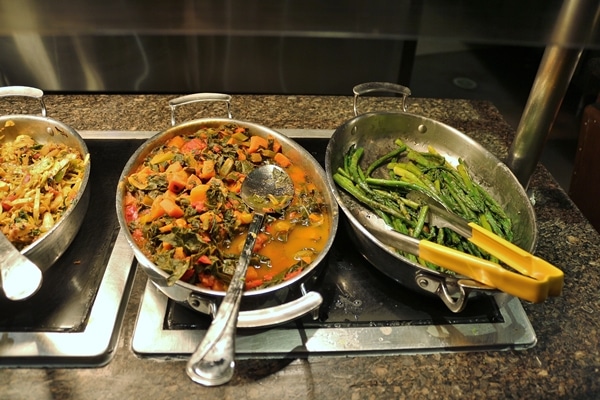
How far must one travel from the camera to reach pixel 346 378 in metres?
1.06

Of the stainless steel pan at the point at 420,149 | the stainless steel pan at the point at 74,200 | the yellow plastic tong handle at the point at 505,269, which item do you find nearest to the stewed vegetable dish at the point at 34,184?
the stainless steel pan at the point at 74,200

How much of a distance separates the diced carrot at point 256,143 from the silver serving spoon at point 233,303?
0.10 m

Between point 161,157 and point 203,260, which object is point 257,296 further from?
point 161,157

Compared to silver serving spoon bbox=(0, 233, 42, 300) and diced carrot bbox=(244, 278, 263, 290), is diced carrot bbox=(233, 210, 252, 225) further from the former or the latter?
silver serving spoon bbox=(0, 233, 42, 300)

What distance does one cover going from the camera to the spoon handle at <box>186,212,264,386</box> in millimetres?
834

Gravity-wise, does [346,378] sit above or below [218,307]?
below

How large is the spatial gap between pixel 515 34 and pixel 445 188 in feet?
2.43

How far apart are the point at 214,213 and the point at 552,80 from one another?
0.99 metres

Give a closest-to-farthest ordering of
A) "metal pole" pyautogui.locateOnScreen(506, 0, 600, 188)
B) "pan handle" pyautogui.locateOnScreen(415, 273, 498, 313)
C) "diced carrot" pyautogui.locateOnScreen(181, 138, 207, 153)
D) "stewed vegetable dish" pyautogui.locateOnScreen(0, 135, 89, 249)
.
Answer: "metal pole" pyautogui.locateOnScreen(506, 0, 600, 188) → "pan handle" pyautogui.locateOnScreen(415, 273, 498, 313) → "stewed vegetable dish" pyautogui.locateOnScreen(0, 135, 89, 249) → "diced carrot" pyautogui.locateOnScreen(181, 138, 207, 153)

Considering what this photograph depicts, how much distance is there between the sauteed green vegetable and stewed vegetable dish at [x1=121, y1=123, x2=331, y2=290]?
170 mm

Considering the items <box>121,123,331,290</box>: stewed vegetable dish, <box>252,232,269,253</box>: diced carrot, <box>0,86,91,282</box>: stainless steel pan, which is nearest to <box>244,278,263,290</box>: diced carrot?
<box>121,123,331,290</box>: stewed vegetable dish

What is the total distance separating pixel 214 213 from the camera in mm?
1240

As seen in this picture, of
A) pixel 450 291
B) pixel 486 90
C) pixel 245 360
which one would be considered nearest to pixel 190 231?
pixel 245 360

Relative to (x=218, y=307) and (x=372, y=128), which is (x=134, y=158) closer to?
(x=218, y=307)
